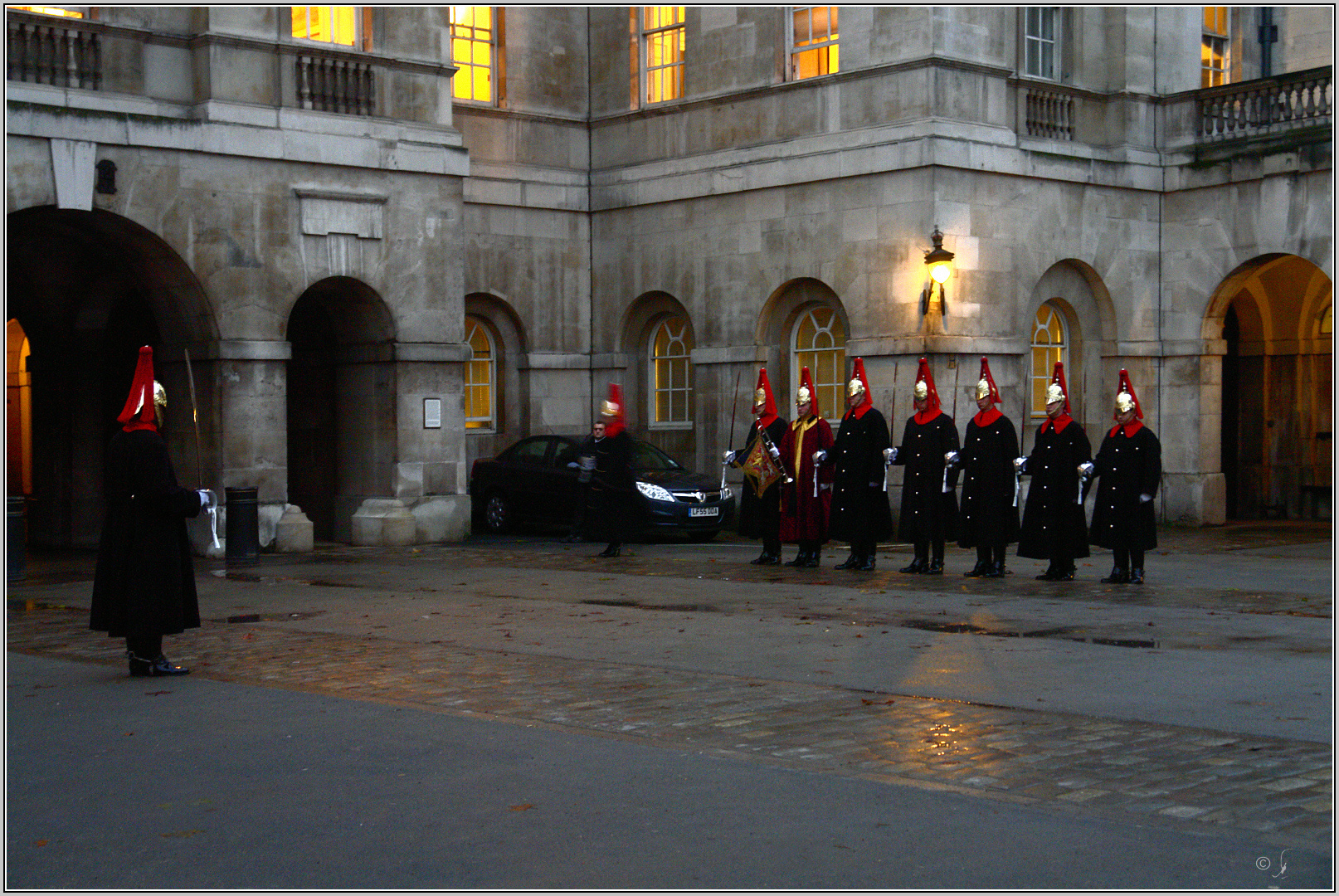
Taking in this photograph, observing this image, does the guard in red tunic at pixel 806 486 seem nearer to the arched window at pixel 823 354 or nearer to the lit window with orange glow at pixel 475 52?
the arched window at pixel 823 354

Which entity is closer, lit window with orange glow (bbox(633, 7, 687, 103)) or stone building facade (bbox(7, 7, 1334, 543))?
stone building facade (bbox(7, 7, 1334, 543))

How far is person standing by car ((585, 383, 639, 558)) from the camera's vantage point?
18.5 metres

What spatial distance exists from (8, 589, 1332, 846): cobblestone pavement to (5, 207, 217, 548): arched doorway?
416 inches

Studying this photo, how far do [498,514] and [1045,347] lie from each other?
8.08 metres

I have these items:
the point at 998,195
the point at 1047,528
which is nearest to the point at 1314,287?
the point at 998,195

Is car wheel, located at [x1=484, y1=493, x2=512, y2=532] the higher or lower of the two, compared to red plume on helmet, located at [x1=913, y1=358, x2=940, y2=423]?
lower

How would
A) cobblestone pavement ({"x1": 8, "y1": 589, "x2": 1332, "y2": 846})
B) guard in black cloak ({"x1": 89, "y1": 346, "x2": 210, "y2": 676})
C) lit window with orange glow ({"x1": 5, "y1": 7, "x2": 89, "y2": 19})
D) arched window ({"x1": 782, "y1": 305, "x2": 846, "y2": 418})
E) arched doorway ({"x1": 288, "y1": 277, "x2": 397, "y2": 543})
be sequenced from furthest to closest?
arched window ({"x1": 782, "y1": 305, "x2": 846, "y2": 418}) → arched doorway ({"x1": 288, "y1": 277, "x2": 397, "y2": 543}) → lit window with orange glow ({"x1": 5, "y1": 7, "x2": 89, "y2": 19}) → guard in black cloak ({"x1": 89, "y1": 346, "x2": 210, "y2": 676}) → cobblestone pavement ({"x1": 8, "y1": 589, "x2": 1332, "y2": 846})

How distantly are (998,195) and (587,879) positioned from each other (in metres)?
17.9

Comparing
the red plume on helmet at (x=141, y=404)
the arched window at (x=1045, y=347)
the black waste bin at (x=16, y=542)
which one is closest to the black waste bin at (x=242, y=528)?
the black waste bin at (x=16, y=542)

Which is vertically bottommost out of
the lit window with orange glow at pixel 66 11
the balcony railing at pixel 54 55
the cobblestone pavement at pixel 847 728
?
the cobblestone pavement at pixel 847 728

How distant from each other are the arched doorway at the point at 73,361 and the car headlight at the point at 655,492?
5.77 m

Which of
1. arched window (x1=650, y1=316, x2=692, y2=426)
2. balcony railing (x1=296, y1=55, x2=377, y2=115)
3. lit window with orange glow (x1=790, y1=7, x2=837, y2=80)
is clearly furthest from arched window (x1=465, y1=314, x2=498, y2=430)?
lit window with orange glow (x1=790, y1=7, x2=837, y2=80)

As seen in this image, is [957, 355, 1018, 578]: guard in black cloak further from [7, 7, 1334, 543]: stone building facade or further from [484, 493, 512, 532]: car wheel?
[484, 493, 512, 532]: car wheel

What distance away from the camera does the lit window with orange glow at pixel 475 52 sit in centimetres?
2514
